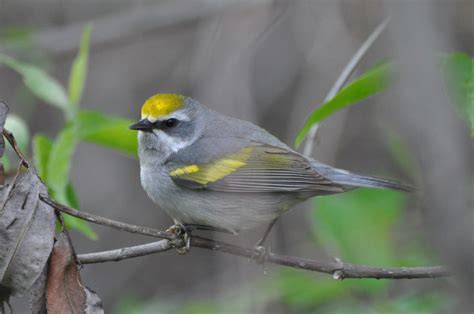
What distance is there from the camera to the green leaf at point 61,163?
3.01m

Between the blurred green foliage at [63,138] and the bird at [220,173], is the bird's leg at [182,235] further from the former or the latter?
the blurred green foliage at [63,138]

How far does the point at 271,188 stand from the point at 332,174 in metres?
0.41

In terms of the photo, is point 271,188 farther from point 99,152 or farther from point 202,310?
point 99,152

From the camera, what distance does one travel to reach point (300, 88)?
816cm

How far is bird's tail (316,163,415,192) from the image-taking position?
12.1 feet

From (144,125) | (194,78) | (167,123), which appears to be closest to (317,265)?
(144,125)

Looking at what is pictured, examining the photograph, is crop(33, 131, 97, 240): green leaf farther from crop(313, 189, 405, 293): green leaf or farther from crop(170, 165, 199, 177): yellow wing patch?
crop(313, 189, 405, 293): green leaf

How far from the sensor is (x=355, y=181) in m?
3.85

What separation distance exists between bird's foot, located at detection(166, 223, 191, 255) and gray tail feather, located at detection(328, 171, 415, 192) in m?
0.96

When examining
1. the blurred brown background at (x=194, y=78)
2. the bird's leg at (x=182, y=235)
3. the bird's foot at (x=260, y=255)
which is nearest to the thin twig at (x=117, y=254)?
the bird's leg at (x=182, y=235)

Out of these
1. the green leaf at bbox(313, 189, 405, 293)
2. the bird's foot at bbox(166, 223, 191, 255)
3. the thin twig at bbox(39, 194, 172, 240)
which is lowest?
the thin twig at bbox(39, 194, 172, 240)

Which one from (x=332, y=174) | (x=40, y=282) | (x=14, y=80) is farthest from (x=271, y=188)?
(x=14, y=80)

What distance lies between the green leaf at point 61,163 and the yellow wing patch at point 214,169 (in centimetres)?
89

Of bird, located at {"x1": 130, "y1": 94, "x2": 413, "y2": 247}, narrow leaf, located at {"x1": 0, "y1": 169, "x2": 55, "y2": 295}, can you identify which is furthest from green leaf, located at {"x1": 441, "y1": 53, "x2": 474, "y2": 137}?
narrow leaf, located at {"x1": 0, "y1": 169, "x2": 55, "y2": 295}
